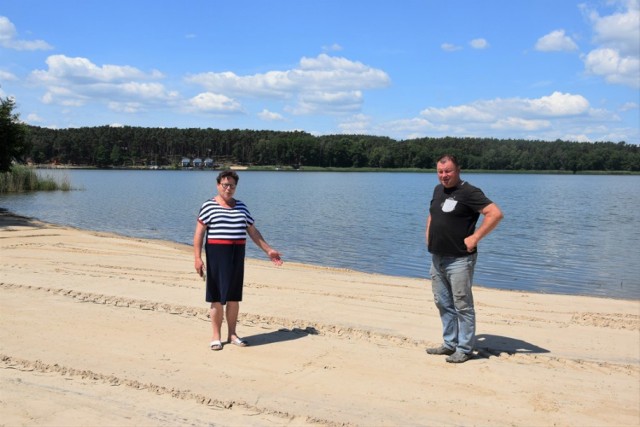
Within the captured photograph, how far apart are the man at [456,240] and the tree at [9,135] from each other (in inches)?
931

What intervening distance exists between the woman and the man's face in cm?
217

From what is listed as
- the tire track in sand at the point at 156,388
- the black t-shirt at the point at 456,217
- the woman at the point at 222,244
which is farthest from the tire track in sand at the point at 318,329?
the tire track in sand at the point at 156,388

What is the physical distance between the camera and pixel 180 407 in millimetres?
4746

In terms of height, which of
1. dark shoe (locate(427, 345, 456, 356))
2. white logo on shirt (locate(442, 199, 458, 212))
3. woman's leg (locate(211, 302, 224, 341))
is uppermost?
white logo on shirt (locate(442, 199, 458, 212))

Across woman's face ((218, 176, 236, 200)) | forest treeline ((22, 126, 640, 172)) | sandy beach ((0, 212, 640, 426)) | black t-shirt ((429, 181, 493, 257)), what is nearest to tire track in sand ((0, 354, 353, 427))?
sandy beach ((0, 212, 640, 426))

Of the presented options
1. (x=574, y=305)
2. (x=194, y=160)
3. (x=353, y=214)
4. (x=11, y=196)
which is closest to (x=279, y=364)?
(x=574, y=305)

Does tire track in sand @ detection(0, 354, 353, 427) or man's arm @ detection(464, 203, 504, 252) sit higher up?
man's arm @ detection(464, 203, 504, 252)

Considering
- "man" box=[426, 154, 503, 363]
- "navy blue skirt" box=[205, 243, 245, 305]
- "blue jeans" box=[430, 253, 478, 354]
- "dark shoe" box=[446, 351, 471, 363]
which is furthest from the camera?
"navy blue skirt" box=[205, 243, 245, 305]

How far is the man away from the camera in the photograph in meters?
5.85

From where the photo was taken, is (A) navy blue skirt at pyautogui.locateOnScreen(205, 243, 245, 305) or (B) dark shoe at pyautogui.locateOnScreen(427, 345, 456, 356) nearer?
(A) navy blue skirt at pyautogui.locateOnScreen(205, 243, 245, 305)

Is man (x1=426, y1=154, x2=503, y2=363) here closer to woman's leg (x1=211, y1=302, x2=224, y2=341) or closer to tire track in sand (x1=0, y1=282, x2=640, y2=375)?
tire track in sand (x1=0, y1=282, x2=640, y2=375)

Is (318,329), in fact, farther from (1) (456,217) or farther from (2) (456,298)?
(1) (456,217)

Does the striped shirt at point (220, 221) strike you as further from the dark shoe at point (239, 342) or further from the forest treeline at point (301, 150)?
the forest treeline at point (301, 150)

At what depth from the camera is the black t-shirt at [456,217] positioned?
5.87m
